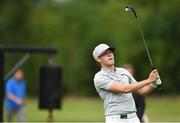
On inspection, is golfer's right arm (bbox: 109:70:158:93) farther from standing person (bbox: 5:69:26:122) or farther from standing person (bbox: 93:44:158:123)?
standing person (bbox: 5:69:26:122)

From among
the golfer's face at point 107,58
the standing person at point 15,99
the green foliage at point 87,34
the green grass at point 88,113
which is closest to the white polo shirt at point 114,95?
the golfer's face at point 107,58

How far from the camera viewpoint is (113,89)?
9469 mm

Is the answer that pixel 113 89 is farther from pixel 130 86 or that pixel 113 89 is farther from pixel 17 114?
pixel 17 114

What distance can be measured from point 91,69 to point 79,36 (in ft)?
14.8

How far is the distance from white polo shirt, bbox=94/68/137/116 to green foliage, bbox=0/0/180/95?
34.8m

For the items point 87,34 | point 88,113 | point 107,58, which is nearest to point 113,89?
point 107,58

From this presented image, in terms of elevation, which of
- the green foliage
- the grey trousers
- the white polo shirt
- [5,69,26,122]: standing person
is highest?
the green foliage

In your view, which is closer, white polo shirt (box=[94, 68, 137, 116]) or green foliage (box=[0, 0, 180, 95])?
white polo shirt (box=[94, 68, 137, 116])

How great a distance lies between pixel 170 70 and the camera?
48625mm

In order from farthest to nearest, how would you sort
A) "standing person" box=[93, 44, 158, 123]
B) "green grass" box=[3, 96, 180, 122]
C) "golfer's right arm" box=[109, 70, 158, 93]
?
"green grass" box=[3, 96, 180, 122]
"standing person" box=[93, 44, 158, 123]
"golfer's right arm" box=[109, 70, 158, 93]

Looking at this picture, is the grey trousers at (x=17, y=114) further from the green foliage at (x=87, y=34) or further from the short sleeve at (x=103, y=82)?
the green foliage at (x=87, y=34)

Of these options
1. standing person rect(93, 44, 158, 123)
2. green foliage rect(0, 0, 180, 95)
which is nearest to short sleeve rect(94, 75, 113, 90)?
standing person rect(93, 44, 158, 123)

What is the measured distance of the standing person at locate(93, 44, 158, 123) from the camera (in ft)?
31.0

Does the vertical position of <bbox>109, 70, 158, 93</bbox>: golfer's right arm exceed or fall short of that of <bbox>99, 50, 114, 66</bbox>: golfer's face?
it falls short
